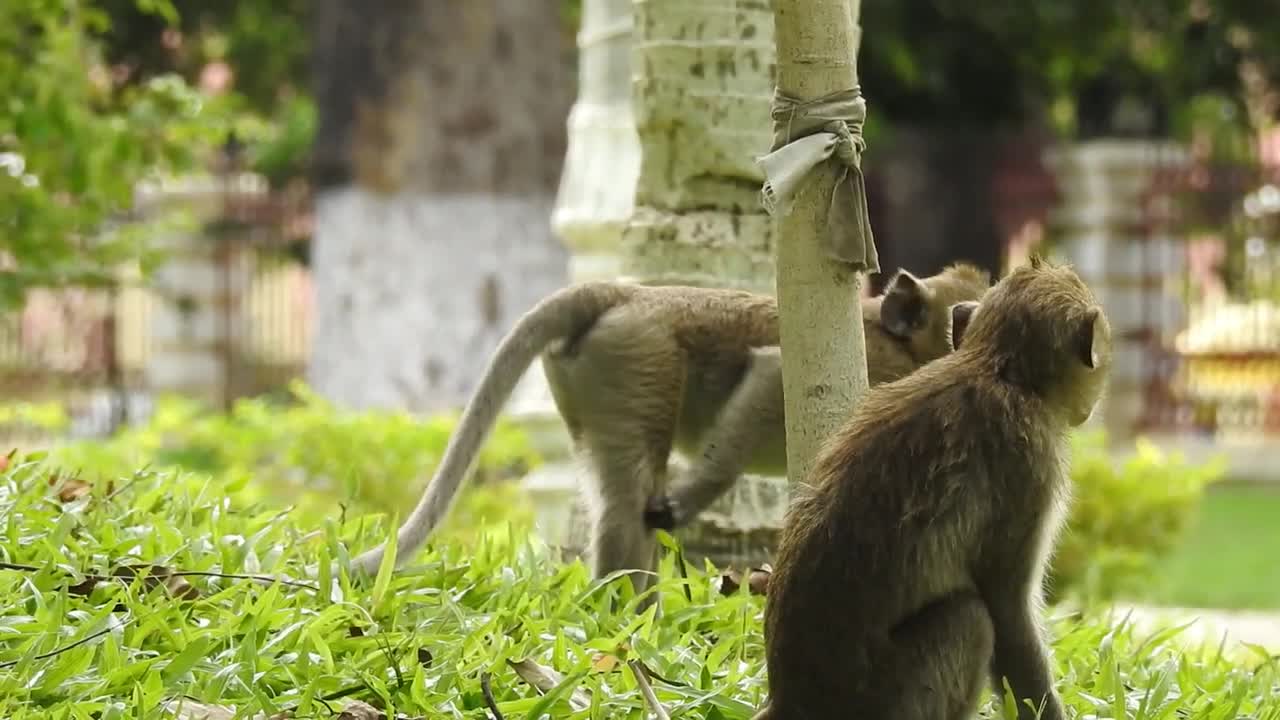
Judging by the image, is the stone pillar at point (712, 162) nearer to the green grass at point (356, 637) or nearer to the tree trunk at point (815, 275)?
the green grass at point (356, 637)

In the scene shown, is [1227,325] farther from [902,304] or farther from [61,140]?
[902,304]

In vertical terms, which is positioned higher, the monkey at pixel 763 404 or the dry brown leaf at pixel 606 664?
the monkey at pixel 763 404

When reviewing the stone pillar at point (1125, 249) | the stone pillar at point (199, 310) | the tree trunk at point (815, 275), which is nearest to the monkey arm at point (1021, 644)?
the tree trunk at point (815, 275)

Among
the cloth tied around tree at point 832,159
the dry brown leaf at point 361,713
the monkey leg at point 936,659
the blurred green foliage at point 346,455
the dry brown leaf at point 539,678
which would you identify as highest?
the cloth tied around tree at point 832,159

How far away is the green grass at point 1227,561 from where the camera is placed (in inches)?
419

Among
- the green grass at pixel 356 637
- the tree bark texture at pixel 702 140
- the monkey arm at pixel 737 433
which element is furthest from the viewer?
the tree bark texture at pixel 702 140

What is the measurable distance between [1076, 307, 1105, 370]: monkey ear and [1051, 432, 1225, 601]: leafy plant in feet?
18.4

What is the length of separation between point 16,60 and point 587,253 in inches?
92.9

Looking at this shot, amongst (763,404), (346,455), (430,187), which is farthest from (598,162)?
(430,187)

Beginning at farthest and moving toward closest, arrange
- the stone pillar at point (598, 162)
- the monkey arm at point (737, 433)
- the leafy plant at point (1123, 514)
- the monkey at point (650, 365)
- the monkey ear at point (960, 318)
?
the leafy plant at point (1123, 514)
the stone pillar at point (598, 162)
the monkey arm at point (737, 433)
the monkey at point (650, 365)
the monkey ear at point (960, 318)

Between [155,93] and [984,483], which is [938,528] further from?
[155,93]

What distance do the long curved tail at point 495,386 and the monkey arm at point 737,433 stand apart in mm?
382

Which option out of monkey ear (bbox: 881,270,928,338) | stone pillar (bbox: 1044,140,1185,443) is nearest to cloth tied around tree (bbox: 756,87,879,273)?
monkey ear (bbox: 881,270,928,338)

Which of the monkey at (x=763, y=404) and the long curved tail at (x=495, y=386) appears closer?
the long curved tail at (x=495, y=386)
